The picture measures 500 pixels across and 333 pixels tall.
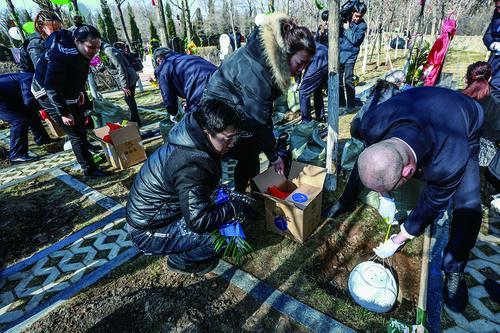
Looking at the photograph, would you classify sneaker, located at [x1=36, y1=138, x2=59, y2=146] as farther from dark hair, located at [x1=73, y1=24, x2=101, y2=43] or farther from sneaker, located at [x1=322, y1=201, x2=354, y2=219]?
sneaker, located at [x1=322, y1=201, x2=354, y2=219]

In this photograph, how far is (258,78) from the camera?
225 cm

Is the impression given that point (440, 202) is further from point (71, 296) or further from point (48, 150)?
point (48, 150)

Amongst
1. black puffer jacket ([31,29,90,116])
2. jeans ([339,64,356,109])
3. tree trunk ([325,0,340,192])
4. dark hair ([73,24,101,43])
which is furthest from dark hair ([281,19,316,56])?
jeans ([339,64,356,109])

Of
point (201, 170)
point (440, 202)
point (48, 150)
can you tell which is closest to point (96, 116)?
point (48, 150)

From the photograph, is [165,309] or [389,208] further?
[389,208]

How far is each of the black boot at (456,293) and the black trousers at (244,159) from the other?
1.88m

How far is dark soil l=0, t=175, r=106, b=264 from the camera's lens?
288 cm

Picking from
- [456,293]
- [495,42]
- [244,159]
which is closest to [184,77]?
[244,159]

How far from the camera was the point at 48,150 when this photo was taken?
17.3 ft

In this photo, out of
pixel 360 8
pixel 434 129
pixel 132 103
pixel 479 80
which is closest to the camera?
pixel 434 129

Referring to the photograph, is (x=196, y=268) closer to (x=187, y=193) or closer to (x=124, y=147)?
(x=187, y=193)

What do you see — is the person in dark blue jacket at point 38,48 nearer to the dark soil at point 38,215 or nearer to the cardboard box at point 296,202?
the dark soil at point 38,215

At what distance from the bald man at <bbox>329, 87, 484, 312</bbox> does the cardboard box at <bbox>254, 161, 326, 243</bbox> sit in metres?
0.66

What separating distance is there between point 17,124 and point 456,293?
20.3ft
